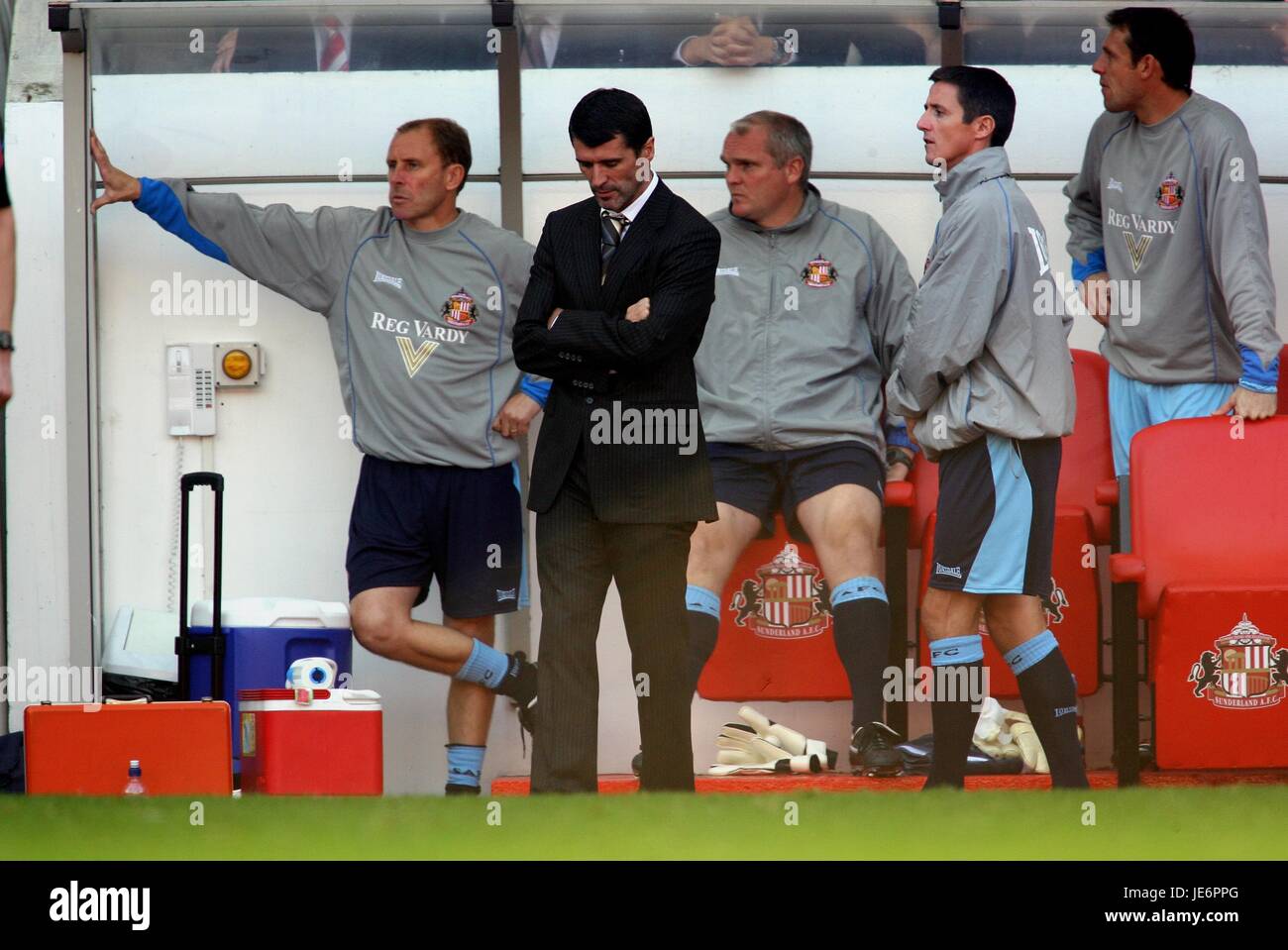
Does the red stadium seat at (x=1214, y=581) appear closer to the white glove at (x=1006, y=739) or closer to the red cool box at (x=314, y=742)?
the white glove at (x=1006, y=739)

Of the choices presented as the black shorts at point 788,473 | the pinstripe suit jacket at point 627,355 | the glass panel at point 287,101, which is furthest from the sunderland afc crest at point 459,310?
the pinstripe suit jacket at point 627,355

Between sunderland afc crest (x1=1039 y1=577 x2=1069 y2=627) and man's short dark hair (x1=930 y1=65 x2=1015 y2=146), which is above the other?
man's short dark hair (x1=930 y1=65 x2=1015 y2=146)

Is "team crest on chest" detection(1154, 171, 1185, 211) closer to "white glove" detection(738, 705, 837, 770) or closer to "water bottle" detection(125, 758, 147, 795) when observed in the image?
"white glove" detection(738, 705, 837, 770)

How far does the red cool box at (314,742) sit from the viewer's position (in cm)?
529

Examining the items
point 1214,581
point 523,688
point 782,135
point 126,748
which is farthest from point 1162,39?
point 126,748

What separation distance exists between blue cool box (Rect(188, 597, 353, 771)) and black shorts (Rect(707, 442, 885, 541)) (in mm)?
1208

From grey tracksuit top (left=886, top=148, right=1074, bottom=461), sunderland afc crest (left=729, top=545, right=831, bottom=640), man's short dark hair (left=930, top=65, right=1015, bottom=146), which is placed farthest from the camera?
sunderland afc crest (left=729, top=545, right=831, bottom=640)

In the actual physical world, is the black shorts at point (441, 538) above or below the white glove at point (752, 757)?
above

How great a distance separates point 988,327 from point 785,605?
1.42 m

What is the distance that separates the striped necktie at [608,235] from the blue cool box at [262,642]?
5.46 feet

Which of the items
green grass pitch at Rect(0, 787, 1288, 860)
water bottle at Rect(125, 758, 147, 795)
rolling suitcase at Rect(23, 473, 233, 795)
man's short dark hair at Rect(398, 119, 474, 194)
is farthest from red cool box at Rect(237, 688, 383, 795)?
man's short dark hair at Rect(398, 119, 474, 194)

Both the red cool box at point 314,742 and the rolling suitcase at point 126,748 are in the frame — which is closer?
the rolling suitcase at point 126,748

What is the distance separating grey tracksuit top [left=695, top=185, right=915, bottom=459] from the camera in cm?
602
